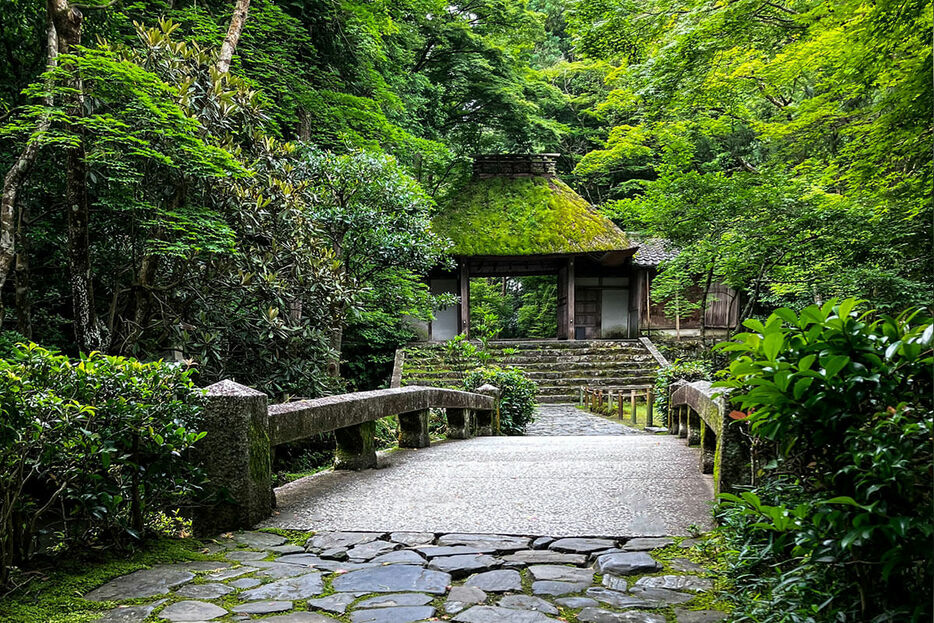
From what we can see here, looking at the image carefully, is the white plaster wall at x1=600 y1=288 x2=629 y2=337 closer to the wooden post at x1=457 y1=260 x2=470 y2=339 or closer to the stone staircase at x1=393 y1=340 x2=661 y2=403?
the stone staircase at x1=393 y1=340 x2=661 y2=403

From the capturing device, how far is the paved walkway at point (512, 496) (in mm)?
3275

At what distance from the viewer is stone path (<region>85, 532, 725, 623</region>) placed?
2.16 m

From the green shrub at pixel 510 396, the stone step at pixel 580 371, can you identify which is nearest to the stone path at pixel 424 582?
the green shrub at pixel 510 396

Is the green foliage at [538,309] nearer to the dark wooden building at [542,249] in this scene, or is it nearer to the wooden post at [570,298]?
the dark wooden building at [542,249]

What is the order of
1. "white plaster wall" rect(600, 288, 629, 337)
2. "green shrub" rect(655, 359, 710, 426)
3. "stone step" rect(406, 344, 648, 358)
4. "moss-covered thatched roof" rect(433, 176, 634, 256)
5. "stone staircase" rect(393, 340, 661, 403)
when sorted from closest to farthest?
"green shrub" rect(655, 359, 710, 426)
"stone staircase" rect(393, 340, 661, 403)
"stone step" rect(406, 344, 648, 358)
"moss-covered thatched roof" rect(433, 176, 634, 256)
"white plaster wall" rect(600, 288, 629, 337)

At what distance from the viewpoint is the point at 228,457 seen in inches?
123

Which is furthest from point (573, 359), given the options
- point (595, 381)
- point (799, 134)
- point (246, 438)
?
point (246, 438)

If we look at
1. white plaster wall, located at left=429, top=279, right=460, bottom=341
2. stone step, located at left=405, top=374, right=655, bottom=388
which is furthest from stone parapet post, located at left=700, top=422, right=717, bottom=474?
white plaster wall, located at left=429, top=279, right=460, bottom=341

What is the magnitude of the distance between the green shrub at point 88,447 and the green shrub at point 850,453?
2488 mm

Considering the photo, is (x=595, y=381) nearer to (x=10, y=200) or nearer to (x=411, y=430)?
(x=411, y=430)

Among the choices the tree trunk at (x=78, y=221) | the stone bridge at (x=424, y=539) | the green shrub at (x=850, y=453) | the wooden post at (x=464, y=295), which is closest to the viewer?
the green shrub at (x=850, y=453)

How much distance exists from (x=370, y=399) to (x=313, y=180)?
17.8ft

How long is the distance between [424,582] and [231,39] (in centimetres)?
728

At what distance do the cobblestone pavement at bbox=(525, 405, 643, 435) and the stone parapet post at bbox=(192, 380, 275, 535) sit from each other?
8.40 m
